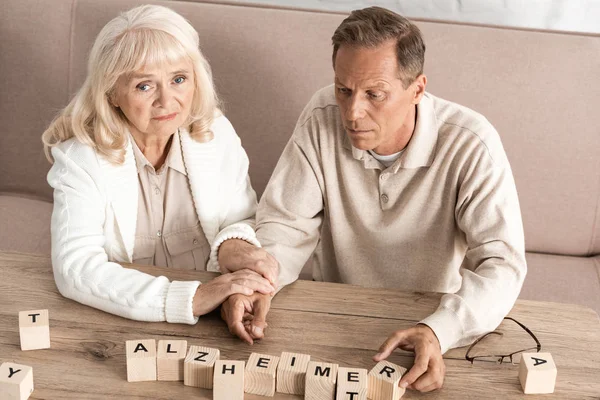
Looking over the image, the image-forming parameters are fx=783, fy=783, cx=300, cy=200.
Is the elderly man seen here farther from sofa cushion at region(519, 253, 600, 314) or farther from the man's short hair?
sofa cushion at region(519, 253, 600, 314)

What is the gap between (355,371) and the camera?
1426 millimetres

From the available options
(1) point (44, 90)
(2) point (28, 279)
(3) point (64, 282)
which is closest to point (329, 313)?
(3) point (64, 282)

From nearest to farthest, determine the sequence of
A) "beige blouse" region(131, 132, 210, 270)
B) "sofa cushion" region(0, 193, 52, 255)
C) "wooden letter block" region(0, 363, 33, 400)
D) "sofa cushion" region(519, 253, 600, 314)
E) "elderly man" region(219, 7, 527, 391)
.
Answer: "wooden letter block" region(0, 363, 33, 400), "elderly man" region(219, 7, 527, 391), "beige blouse" region(131, 132, 210, 270), "sofa cushion" region(519, 253, 600, 314), "sofa cushion" region(0, 193, 52, 255)

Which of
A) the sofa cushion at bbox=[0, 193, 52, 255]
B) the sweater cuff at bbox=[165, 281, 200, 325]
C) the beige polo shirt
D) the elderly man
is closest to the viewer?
the sweater cuff at bbox=[165, 281, 200, 325]

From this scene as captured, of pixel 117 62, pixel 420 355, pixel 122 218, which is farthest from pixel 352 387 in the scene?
pixel 117 62

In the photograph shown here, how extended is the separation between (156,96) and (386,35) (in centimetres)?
57

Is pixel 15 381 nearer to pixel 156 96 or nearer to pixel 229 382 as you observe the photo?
pixel 229 382

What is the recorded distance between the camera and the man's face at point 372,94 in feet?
5.81

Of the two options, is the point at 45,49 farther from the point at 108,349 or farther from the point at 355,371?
the point at 355,371

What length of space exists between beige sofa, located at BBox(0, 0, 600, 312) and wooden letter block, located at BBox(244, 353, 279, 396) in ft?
4.19

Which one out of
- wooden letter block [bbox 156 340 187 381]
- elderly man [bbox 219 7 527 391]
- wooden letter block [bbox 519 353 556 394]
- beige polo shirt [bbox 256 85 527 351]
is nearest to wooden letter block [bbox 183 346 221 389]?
wooden letter block [bbox 156 340 187 381]

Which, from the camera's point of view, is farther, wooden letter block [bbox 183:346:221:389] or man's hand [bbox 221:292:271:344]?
man's hand [bbox 221:292:271:344]

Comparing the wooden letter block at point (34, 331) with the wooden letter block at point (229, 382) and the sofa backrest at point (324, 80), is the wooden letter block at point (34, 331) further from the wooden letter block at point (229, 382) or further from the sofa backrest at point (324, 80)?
the sofa backrest at point (324, 80)

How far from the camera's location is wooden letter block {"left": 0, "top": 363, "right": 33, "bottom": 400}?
53.5 inches
